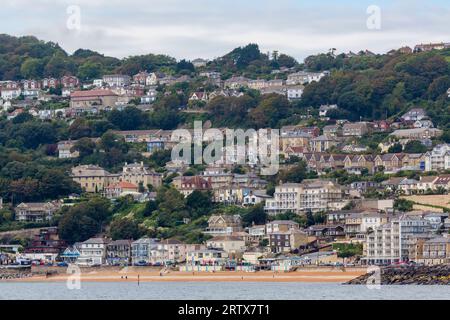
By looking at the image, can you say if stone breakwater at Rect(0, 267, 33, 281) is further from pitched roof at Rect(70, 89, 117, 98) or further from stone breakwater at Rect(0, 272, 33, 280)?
pitched roof at Rect(70, 89, 117, 98)

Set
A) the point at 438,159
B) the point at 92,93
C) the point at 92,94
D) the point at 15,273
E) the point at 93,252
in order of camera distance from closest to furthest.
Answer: the point at 15,273, the point at 93,252, the point at 438,159, the point at 92,94, the point at 92,93

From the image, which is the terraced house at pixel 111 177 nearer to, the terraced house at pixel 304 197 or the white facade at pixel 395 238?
the terraced house at pixel 304 197

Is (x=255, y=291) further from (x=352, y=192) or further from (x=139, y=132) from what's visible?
(x=139, y=132)

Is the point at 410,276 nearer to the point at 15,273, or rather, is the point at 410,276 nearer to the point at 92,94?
the point at 15,273

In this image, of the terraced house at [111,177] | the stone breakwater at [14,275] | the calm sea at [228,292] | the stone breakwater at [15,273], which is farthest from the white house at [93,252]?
the terraced house at [111,177]

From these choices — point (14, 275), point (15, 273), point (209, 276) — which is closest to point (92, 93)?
point (15, 273)

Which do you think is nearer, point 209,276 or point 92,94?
point 209,276
